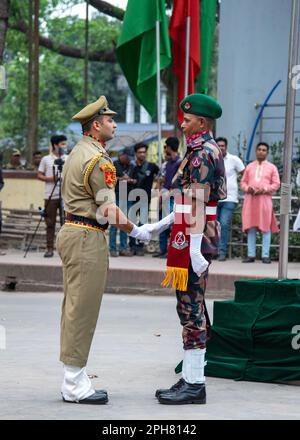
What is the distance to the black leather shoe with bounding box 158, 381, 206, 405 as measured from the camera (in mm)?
7367

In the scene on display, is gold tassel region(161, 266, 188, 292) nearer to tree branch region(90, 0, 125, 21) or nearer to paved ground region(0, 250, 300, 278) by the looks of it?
paved ground region(0, 250, 300, 278)

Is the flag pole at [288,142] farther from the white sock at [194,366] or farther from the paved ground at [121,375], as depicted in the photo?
the white sock at [194,366]

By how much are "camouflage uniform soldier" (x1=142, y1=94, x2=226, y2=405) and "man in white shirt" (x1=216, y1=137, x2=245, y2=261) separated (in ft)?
30.9

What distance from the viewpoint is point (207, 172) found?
7.43 meters

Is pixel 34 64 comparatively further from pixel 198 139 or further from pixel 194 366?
pixel 194 366

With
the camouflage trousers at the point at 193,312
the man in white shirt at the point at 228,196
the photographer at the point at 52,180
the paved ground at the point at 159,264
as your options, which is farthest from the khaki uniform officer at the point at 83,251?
the man in white shirt at the point at 228,196

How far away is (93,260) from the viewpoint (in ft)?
24.0

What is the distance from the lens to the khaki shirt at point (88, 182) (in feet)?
23.9

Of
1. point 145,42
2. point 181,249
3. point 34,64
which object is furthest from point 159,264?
point 34,64

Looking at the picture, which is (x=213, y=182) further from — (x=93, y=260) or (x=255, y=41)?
(x=255, y=41)

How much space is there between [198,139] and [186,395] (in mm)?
1675

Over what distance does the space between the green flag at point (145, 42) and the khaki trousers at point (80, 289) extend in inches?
439

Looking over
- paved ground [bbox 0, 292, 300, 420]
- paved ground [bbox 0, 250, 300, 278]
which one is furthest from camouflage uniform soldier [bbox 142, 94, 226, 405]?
paved ground [bbox 0, 250, 300, 278]
